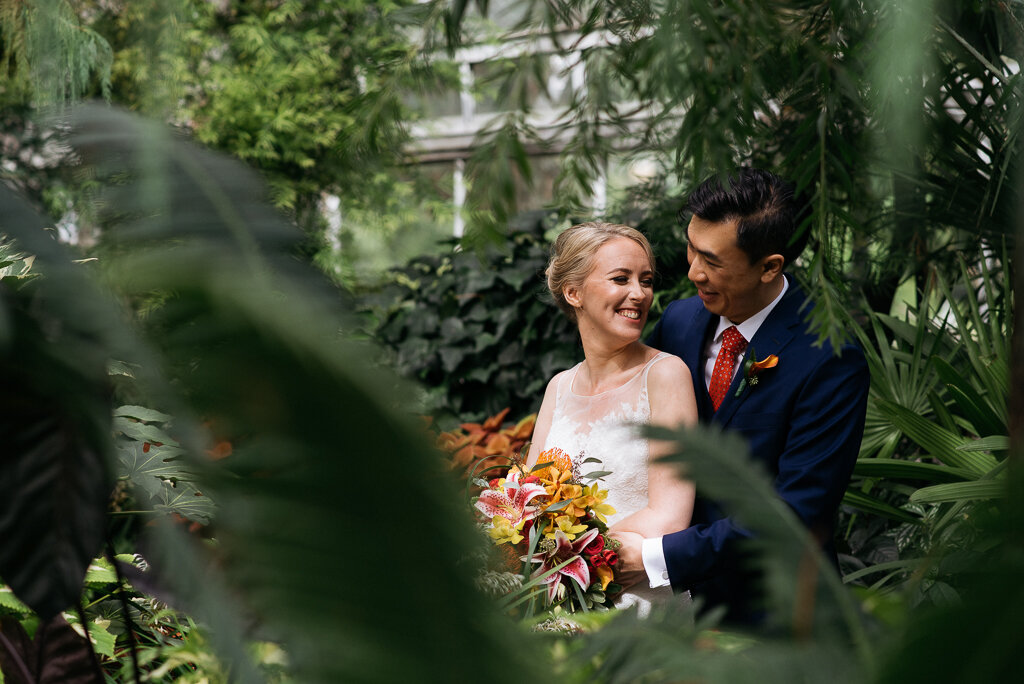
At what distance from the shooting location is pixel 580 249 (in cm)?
283

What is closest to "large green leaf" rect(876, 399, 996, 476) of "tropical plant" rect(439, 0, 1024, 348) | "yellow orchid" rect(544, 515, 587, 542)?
"tropical plant" rect(439, 0, 1024, 348)

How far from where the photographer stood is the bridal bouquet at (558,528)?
196 centimetres

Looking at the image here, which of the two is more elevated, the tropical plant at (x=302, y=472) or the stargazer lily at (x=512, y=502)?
the tropical plant at (x=302, y=472)

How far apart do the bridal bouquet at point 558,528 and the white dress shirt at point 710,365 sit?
139mm

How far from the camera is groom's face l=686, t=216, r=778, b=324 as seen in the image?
2428 millimetres

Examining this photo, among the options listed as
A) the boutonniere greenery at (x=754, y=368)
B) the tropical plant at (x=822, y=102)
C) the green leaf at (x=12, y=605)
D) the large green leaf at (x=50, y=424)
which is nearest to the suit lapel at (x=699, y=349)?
the boutonniere greenery at (x=754, y=368)

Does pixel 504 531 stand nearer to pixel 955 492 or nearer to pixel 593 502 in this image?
pixel 593 502

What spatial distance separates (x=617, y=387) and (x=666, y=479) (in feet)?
1.51

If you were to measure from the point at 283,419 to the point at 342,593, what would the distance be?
53 millimetres

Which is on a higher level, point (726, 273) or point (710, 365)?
point (726, 273)

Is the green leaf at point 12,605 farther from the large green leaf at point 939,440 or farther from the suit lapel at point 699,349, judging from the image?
the large green leaf at point 939,440

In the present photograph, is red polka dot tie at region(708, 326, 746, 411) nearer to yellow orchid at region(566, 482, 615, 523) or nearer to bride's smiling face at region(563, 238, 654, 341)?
bride's smiling face at region(563, 238, 654, 341)

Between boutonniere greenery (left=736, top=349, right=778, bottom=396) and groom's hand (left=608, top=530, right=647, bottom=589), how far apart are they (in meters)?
0.51

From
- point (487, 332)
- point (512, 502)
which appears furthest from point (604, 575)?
point (487, 332)
